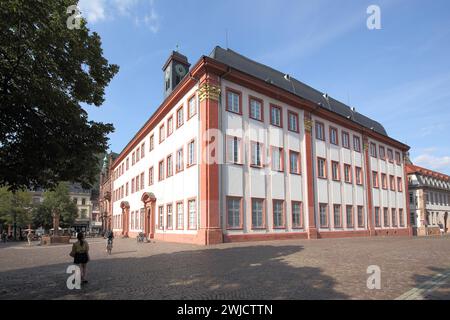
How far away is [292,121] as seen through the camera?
3066cm

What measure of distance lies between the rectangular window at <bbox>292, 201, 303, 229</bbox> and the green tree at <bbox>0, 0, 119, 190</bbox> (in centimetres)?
1935

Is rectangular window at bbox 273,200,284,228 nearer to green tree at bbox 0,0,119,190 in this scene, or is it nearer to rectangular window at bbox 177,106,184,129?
rectangular window at bbox 177,106,184,129

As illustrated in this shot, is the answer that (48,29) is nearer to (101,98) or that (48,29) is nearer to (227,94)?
(101,98)

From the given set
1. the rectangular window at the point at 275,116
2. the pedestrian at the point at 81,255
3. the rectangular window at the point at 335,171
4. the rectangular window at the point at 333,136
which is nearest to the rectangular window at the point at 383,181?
the rectangular window at the point at 335,171

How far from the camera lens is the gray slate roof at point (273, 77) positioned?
2738cm

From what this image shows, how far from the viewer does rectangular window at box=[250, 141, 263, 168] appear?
26359mm

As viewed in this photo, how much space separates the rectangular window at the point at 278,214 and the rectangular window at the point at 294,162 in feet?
9.96

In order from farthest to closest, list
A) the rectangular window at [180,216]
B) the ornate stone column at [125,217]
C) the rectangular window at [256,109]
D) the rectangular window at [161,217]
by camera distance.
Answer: the ornate stone column at [125,217], the rectangular window at [161,217], the rectangular window at [256,109], the rectangular window at [180,216]

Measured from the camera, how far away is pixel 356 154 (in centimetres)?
3856

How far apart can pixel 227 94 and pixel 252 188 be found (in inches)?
261

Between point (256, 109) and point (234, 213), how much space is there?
8021mm

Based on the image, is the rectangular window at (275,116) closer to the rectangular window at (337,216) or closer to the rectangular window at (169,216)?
the rectangular window at (337,216)

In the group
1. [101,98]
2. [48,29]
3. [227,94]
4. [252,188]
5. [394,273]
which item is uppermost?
[227,94]
